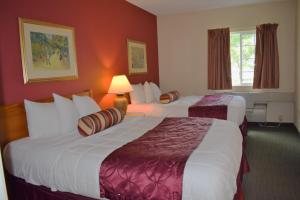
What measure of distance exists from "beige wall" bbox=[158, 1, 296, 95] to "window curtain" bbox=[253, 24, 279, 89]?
0.44 ft

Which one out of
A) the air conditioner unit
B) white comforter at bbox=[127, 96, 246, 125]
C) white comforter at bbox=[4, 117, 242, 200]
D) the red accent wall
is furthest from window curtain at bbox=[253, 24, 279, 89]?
white comforter at bbox=[4, 117, 242, 200]

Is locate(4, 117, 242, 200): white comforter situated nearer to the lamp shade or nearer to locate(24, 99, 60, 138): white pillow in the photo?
locate(24, 99, 60, 138): white pillow

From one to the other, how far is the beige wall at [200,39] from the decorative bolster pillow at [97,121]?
3406 millimetres

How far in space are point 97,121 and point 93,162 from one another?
2.63 ft

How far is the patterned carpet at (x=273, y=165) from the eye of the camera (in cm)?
267

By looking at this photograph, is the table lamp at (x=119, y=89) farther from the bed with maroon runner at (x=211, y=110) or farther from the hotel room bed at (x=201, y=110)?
the bed with maroon runner at (x=211, y=110)

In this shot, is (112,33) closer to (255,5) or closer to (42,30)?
(42,30)

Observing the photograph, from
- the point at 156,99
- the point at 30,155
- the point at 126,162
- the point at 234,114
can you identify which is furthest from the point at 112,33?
the point at 126,162

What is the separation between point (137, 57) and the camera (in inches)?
204

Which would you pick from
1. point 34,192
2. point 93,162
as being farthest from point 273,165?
point 34,192

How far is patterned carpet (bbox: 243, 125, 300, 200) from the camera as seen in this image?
2668 mm

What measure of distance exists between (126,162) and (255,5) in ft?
16.0

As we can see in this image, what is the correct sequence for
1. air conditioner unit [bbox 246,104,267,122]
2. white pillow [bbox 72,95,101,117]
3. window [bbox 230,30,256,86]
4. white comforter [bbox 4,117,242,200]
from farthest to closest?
window [bbox 230,30,256,86] < air conditioner unit [bbox 246,104,267,122] < white pillow [bbox 72,95,101,117] < white comforter [bbox 4,117,242,200]

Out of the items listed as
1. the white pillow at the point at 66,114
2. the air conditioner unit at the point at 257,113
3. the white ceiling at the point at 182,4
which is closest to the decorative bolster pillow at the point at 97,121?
the white pillow at the point at 66,114
